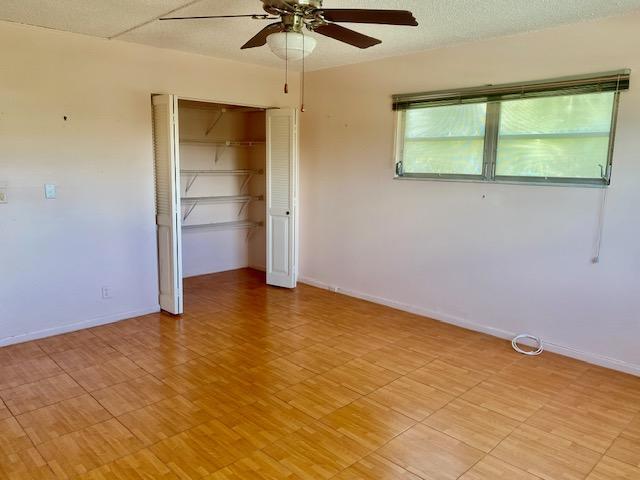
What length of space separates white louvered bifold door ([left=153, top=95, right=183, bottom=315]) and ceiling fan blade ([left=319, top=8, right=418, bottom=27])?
222cm

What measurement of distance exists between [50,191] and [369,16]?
2951 mm

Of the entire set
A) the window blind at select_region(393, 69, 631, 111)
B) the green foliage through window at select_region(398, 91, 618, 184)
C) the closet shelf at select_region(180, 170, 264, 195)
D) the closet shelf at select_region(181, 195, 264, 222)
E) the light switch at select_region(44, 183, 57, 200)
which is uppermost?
the window blind at select_region(393, 69, 631, 111)

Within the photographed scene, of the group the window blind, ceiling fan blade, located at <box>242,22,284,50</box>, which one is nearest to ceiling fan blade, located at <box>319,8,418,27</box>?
ceiling fan blade, located at <box>242,22,284,50</box>

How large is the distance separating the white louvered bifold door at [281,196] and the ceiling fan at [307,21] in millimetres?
2350

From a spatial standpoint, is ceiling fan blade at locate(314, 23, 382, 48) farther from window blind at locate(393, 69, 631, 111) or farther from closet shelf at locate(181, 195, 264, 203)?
closet shelf at locate(181, 195, 264, 203)

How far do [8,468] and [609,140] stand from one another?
4172mm

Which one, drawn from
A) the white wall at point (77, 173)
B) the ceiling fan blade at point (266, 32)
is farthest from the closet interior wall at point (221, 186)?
the ceiling fan blade at point (266, 32)

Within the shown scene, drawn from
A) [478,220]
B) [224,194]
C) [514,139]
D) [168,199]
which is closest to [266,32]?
[168,199]

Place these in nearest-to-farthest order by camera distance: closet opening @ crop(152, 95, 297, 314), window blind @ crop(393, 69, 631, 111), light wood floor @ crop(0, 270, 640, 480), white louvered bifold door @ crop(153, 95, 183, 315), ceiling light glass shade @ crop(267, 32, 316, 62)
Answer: light wood floor @ crop(0, 270, 640, 480) < ceiling light glass shade @ crop(267, 32, 316, 62) < window blind @ crop(393, 69, 631, 111) < white louvered bifold door @ crop(153, 95, 183, 315) < closet opening @ crop(152, 95, 297, 314)

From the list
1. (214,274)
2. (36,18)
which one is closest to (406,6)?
(36,18)

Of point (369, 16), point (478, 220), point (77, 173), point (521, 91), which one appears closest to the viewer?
point (369, 16)

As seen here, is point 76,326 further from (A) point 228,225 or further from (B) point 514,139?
(B) point 514,139

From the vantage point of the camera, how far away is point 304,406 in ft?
9.58

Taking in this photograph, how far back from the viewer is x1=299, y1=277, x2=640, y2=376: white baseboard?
350 centimetres
